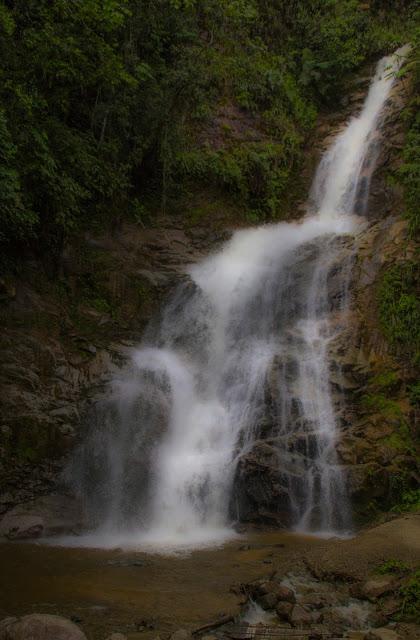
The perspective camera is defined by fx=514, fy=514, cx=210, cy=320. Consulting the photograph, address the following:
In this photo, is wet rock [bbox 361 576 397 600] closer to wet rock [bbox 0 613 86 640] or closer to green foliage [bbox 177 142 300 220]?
wet rock [bbox 0 613 86 640]

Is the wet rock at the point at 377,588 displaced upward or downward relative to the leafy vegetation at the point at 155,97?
downward

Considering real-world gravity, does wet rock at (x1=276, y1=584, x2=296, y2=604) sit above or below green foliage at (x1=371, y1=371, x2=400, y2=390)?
below

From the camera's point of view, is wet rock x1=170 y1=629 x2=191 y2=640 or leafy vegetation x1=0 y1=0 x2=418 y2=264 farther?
leafy vegetation x1=0 y1=0 x2=418 y2=264

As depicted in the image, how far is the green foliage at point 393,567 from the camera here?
5785mm

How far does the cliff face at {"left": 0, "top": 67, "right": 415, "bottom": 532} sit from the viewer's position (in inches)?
349

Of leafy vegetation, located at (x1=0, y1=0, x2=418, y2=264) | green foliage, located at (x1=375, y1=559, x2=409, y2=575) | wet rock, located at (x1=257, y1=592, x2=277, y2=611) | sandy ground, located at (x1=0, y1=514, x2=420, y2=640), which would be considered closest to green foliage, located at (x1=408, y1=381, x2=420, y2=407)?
sandy ground, located at (x1=0, y1=514, x2=420, y2=640)

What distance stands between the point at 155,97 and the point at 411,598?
1320 cm

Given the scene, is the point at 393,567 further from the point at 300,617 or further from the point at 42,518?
the point at 42,518

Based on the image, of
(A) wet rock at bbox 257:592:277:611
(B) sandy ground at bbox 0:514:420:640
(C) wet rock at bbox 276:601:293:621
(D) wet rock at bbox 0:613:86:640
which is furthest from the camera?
(A) wet rock at bbox 257:592:277:611

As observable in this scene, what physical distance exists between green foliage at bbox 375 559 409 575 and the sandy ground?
0.35ft

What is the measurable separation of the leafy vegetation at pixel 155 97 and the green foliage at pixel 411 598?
24.5 ft

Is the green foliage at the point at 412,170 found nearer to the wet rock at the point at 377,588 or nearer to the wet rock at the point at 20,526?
the wet rock at the point at 377,588

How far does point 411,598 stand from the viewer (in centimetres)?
510

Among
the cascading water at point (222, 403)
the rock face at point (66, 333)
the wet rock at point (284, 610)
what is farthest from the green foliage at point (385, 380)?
the wet rock at point (284, 610)
